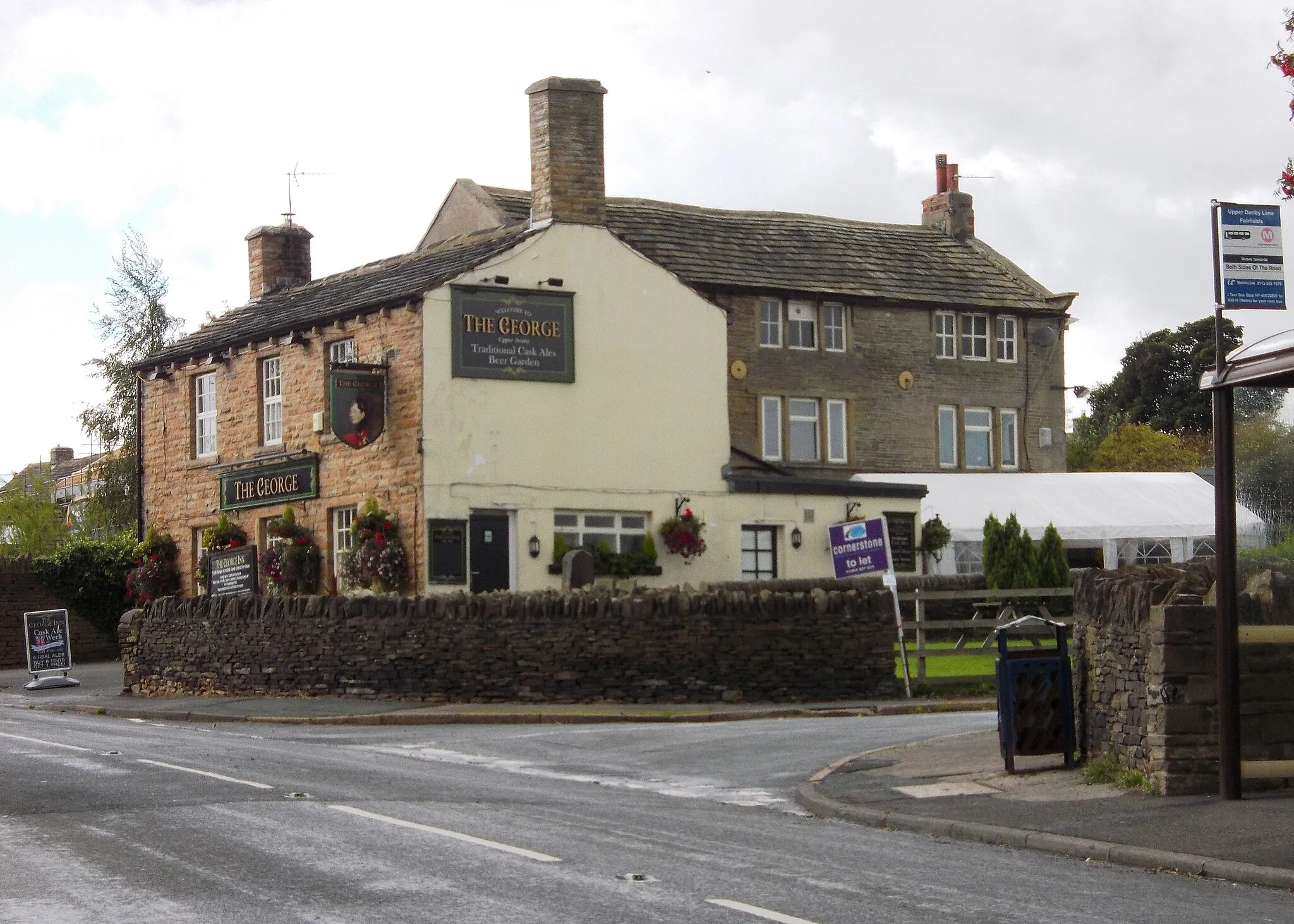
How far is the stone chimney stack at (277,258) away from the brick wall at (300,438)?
161 inches

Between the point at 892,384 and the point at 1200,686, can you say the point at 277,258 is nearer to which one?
the point at 892,384

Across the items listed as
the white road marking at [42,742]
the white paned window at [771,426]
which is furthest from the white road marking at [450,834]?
the white paned window at [771,426]

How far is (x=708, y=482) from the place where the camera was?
1320 inches

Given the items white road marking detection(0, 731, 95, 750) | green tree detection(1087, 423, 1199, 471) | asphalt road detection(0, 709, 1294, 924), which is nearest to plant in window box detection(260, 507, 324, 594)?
white road marking detection(0, 731, 95, 750)

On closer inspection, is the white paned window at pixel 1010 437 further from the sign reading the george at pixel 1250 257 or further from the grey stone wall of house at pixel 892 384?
the sign reading the george at pixel 1250 257

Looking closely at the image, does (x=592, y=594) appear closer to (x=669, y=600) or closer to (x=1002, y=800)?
(x=669, y=600)

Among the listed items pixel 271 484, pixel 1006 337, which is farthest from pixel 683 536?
pixel 1006 337

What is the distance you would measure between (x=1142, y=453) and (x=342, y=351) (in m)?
42.1

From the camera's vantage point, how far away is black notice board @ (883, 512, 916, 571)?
1430 inches

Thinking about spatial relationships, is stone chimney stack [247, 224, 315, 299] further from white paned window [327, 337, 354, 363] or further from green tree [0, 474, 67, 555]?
green tree [0, 474, 67, 555]

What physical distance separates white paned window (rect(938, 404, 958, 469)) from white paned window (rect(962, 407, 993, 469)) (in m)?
0.30

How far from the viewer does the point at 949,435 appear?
45188 mm

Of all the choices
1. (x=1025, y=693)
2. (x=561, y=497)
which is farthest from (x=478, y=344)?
(x=1025, y=693)

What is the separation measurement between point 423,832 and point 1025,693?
552cm
